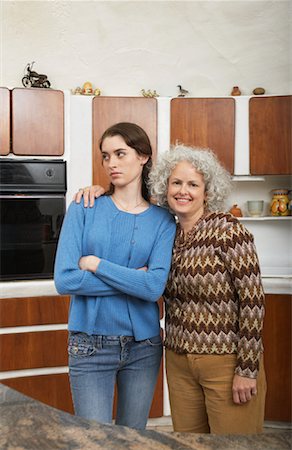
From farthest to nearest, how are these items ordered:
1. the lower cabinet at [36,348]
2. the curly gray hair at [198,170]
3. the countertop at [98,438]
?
1. the lower cabinet at [36,348]
2. the curly gray hair at [198,170]
3. the countertop at [98,438]

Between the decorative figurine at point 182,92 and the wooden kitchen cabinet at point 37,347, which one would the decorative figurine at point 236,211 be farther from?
the wooden kitchen cabinet at point 37,347

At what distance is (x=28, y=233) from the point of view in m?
2.32

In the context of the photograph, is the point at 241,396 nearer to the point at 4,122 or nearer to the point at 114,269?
the point at 114,269

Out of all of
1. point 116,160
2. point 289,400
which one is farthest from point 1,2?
point 289,400

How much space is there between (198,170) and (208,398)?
1.66 ft

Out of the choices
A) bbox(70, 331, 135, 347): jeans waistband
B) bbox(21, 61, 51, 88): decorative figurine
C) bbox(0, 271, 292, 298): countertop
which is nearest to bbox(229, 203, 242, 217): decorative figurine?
bbox(0, 271, 292, 298): countertop

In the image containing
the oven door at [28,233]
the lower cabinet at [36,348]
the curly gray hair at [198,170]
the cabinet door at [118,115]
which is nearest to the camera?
the curly gray hair at [198,170]

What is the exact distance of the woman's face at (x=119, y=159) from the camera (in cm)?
115

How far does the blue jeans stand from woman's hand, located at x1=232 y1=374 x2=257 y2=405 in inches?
7.2

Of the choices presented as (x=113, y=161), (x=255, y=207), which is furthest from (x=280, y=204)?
(x=113, y=161)

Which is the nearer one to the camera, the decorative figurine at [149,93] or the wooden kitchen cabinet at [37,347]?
the wooden kitchen cabinet at [37,347]

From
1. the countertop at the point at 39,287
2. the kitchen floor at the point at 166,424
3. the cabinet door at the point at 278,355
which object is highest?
the countertop at the point at 39,287

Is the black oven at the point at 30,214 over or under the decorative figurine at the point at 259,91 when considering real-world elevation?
under

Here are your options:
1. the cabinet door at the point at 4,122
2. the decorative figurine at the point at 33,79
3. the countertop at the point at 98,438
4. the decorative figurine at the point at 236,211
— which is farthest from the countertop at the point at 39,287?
the countertop at the point at 98,438
